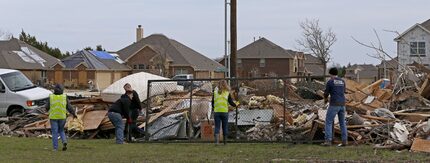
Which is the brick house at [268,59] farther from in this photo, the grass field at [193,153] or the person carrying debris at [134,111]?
the grass field at [193,153]

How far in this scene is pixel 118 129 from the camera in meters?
16.8

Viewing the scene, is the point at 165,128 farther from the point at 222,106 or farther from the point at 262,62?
the point at 262,62

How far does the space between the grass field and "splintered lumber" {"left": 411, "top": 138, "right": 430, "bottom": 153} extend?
0.84 ft

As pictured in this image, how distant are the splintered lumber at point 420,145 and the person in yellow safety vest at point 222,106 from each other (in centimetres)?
440

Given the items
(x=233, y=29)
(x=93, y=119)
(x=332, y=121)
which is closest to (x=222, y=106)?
(x=332, y=121)

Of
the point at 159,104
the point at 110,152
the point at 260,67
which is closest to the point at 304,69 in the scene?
the point at 260,67

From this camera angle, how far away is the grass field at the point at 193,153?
41.5 feet

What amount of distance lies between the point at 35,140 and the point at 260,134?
597 cm

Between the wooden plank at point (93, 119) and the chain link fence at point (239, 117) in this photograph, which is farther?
the wooden plank at point (93, 119)

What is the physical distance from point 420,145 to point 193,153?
454 centimetres

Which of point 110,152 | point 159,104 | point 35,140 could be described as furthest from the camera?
point 159,104

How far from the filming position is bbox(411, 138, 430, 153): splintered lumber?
13.0 m

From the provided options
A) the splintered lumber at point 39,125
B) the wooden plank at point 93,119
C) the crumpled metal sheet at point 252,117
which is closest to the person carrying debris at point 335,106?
the crumpled metal sheet at point 252,117

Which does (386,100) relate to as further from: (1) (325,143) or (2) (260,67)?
(2) (260,67)
